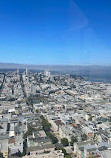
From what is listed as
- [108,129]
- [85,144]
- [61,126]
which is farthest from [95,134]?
[61,126]

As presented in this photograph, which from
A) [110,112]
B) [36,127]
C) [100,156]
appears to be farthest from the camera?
[110,112]

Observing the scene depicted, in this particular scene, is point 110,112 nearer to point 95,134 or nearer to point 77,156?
point 95,134

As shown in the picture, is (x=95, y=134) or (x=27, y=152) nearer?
(x=27, y=152)

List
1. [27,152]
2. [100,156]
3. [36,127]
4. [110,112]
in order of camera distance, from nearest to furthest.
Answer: [100,156], [27,152], [36,127], [110,112]

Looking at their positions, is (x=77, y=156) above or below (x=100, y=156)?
below

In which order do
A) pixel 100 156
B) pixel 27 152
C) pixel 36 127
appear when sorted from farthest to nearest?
1. pixel 36 127
2. pixel 27 152
3. pixel 100 156

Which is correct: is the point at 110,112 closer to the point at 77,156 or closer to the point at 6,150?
the point at 77,156

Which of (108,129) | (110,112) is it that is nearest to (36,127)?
(108,129)

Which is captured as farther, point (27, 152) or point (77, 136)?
point (77, 136)

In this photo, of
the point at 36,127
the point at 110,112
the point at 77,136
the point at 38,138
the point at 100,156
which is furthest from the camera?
the point at 110,112
